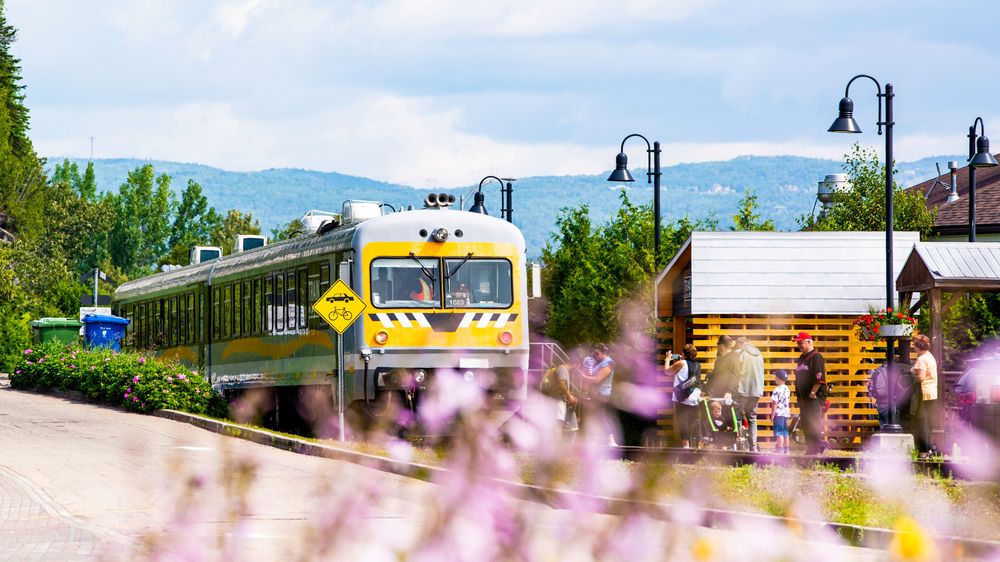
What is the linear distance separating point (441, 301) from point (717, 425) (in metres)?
4.02

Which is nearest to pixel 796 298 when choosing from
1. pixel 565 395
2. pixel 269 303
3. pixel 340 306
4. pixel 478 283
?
pixel 565 395

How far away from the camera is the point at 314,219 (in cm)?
2741

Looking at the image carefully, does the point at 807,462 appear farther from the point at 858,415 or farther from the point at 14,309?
the point at 14,309

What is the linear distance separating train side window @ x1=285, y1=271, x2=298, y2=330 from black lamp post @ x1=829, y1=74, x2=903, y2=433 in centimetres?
847

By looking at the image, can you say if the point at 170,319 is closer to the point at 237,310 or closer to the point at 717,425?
the point at 237,310

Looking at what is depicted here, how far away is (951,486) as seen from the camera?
14.6m

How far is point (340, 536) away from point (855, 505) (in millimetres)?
9987

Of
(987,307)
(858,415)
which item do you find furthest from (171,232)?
(858,415)

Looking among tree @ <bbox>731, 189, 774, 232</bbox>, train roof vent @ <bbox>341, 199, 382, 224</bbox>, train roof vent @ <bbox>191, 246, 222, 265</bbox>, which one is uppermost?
tree @ <bbox>731, 189, 774, 232</bbox>

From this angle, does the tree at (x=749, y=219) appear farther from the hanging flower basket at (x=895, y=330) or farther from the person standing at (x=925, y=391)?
the person standing at (x=925, y=391)

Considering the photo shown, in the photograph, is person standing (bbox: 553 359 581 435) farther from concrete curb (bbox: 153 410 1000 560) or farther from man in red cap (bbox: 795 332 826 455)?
concrete curb (bbox: 153 410 1000 560)

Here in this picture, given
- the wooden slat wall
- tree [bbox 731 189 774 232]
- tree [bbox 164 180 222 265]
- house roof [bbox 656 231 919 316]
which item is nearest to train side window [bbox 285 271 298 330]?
the wooden slat wall

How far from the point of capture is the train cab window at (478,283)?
22.9m

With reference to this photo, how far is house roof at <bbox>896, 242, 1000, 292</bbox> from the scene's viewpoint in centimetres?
2320
